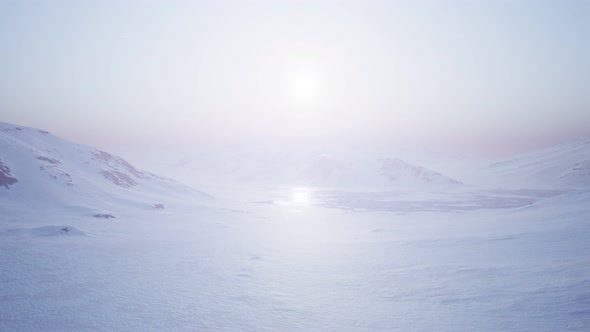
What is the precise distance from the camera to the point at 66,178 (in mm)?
28156

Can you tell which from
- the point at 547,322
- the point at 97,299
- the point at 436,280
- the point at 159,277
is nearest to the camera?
the point at 547,322

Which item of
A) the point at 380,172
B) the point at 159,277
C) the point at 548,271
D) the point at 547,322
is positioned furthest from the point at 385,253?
the point at 380,172

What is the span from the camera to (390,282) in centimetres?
941

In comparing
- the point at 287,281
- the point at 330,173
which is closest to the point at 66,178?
the point at 287,281

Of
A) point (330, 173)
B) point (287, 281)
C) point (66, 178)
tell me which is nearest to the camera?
point (287, 281)

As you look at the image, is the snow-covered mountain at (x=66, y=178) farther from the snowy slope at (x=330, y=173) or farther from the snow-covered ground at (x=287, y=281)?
the snowy slope at (x=330, y=173)

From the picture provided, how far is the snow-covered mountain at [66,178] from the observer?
78.6 ft

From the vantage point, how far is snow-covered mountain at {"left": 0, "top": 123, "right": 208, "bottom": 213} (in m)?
24.0

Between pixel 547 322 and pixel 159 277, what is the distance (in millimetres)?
10280

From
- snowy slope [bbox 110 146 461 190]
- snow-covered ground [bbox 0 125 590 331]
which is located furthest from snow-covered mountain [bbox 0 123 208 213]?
snowy slope [bbox 110 146 461 190]

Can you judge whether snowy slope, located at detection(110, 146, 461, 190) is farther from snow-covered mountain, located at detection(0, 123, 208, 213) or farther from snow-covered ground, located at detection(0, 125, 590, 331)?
snow-covered ground, located at detection(0, 125, 590, 331)

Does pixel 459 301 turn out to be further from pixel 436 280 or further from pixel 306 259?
pixel 306 259

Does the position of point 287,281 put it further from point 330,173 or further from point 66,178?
point 330,173

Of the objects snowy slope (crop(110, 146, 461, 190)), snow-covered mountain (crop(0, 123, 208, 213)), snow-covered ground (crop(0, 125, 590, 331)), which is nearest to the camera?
snow-covered ground (crop(0, 125, 590, 331))
